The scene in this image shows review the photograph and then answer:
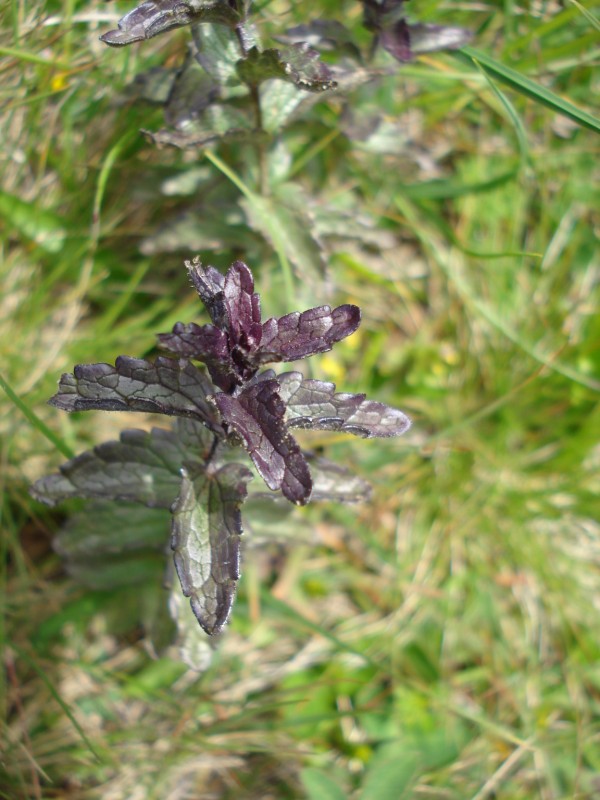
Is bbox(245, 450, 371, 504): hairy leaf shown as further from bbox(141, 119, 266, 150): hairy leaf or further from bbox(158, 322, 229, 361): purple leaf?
bbox(141, 119, 266, 150): hairy leaf

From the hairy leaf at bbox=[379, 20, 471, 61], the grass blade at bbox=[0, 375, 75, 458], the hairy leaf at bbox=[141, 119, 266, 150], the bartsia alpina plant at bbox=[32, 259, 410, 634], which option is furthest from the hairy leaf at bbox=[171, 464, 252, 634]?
the hairy leaf at bbox=[379, 20, 471, 61]

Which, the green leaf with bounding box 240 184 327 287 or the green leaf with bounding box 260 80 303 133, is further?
the green leaf with bounding box 240 184 327 287

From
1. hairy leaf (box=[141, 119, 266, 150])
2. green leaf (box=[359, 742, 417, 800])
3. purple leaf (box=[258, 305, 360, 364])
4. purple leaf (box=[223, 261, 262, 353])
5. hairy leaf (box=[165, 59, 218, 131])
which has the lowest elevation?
green leaf (box=[359, 742, 417, 800])

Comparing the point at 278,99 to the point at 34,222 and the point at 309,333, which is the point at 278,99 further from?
the point at 34,222

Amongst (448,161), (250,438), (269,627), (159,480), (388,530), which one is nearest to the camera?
(250,438)

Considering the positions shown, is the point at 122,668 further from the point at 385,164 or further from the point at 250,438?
the point at 385,164

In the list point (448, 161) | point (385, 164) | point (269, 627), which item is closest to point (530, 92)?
point (385, 164)

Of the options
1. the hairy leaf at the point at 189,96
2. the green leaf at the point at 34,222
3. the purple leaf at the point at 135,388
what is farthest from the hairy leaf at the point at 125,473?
the green leaf at the point at 34,222

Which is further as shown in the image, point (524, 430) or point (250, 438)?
point (524, 430)
